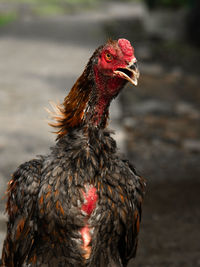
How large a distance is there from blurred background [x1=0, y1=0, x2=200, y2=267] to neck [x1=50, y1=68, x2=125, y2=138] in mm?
2037

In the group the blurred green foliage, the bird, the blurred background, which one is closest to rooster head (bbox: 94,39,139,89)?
the bird

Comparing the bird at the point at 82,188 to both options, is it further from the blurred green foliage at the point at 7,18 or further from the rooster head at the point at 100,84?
the blurred green foliage at the point at 7,18

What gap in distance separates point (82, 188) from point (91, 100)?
598mm

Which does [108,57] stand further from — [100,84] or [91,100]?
[91,100]

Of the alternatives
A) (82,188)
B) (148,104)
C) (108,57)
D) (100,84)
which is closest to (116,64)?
(108,57)

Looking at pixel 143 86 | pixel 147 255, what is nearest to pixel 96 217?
pixel 147 255

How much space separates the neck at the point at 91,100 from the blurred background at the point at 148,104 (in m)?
2.04

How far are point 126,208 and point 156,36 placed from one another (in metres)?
14.1

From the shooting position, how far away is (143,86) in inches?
422

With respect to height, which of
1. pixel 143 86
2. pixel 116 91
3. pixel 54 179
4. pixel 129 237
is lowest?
pixel 129 237

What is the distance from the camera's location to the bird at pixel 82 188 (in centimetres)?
288

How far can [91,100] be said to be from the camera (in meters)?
2.94

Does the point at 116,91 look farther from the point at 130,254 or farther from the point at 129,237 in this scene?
the point at 130,254

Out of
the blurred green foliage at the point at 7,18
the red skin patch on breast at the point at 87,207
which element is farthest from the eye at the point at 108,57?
the blurred green foliage at the point at 7,18
